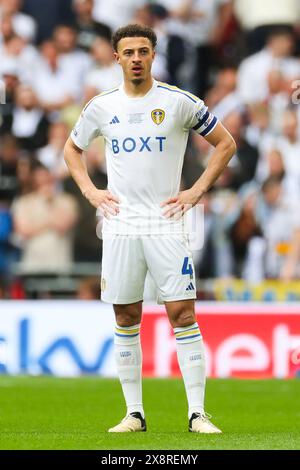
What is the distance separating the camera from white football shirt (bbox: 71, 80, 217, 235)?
7824 millimetres

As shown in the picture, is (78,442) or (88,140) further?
(88,140)

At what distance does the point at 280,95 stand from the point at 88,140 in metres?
8.50

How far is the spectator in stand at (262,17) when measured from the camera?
17016 millimetres

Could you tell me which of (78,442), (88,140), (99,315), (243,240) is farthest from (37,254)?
(78,442)

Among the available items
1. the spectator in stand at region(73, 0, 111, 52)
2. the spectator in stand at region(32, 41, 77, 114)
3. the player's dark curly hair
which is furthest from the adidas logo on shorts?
the spectator in stand at region(73, 0, 111, 52)

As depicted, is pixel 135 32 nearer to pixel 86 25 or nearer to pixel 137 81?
pixel 137 81

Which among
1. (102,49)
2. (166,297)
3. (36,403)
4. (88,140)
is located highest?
(102,49)

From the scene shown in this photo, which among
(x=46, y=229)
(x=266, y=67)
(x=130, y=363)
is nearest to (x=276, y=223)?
(x=266, y=67)

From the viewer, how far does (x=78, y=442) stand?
711cm

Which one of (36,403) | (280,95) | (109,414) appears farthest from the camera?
(280,95)

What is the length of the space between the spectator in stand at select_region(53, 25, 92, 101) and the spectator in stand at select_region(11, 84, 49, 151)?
60 cm

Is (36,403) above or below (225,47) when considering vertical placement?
below
